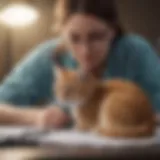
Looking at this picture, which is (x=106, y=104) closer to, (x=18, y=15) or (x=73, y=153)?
(x=73, y=153)

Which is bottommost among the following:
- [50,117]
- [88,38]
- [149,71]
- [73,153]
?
[73,153]

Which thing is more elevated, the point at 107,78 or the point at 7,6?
the point at 7,6

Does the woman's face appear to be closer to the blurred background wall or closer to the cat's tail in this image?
the blurred background wall

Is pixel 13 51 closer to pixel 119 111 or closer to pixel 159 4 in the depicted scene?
pixel 119 111

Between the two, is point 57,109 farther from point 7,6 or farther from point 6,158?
point 7,6

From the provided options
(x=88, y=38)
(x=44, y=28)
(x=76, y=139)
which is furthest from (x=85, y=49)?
(x=76, y=139)

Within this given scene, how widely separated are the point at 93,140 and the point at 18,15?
1.45ft

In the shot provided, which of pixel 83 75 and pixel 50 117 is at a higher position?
pixel 83 75

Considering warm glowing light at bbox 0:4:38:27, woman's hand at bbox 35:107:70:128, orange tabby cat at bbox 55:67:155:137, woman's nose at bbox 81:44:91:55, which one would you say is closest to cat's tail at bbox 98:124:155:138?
orange tabby cat at bbox 55:67:155:137

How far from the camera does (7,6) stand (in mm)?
1618

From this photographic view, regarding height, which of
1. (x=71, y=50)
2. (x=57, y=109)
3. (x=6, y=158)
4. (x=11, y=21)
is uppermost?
(x=11, y=21)

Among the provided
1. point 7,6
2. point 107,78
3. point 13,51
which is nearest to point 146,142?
point 107,78

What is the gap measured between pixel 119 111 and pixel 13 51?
367 mm

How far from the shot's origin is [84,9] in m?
1.61
